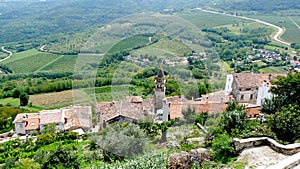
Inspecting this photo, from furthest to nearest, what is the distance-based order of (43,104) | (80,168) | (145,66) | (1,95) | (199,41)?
(1,95) < (43,104) < (80,168) < (145,66) < (199,41)

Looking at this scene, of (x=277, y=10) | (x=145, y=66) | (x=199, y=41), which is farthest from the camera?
(x=277, y=10)

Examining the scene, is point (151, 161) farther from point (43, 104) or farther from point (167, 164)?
point (43, 104)

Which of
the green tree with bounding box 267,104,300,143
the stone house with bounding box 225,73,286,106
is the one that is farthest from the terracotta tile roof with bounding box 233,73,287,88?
the green tree with bounding box 267,104,300,143

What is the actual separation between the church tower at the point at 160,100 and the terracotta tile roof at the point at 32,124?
47.0ft

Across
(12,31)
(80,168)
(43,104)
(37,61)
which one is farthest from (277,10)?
(80,168)

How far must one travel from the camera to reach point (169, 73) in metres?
6.86

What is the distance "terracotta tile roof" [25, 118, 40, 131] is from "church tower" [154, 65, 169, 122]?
A: 564 inches

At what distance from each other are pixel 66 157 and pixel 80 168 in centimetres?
70

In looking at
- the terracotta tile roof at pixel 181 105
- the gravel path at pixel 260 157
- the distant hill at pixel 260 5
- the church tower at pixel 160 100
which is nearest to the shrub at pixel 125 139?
the church tower at pixel 160 100

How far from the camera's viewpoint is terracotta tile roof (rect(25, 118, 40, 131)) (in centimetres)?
1925

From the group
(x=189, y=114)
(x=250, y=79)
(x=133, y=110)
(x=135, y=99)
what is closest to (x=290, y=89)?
(x=250, y=79)

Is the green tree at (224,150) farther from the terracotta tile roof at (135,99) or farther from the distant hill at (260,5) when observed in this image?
the distant hill at (260,5)

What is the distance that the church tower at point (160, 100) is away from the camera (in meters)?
7.19

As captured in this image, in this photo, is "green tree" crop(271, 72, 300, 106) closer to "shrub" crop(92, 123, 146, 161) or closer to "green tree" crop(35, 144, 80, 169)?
"shrub" crop(92, 123, 146, 161)
